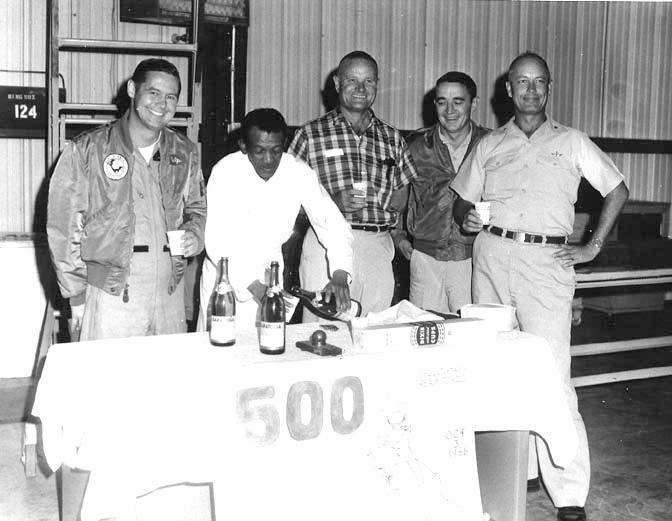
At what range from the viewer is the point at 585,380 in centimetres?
518

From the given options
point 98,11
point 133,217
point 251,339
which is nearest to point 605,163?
point 251,339

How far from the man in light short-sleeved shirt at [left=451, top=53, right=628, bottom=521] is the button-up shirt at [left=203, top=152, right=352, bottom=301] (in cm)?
76

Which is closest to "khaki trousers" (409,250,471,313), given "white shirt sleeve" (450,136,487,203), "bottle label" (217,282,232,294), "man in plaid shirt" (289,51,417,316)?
"man in plaid shirt" (289,51,417,316)

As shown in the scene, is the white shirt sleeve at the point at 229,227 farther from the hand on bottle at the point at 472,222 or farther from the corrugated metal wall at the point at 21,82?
the corrugated metal wall at the point at 21,82

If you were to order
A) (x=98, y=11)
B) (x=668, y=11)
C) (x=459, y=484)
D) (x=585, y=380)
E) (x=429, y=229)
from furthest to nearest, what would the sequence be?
(x=668, y=11), (x=98, y=11), (x=585, y=380), (x=429, y=229), (x=459, y=484)

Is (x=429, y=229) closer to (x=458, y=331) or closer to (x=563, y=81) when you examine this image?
(x=458, y=331)

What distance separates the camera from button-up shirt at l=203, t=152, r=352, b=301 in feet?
12.1

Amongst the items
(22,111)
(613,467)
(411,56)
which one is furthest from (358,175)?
(411,56)

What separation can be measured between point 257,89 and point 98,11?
149 centimetres

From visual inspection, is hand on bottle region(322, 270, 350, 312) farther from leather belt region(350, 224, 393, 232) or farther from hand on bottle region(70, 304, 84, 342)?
hand on bottle region(70, 304, 84, 342)

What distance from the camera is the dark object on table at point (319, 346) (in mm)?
2828

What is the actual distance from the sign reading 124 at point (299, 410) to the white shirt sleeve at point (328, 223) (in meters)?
1.14

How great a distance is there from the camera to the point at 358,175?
4.28 meters

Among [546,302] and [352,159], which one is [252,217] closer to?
[352,159]
